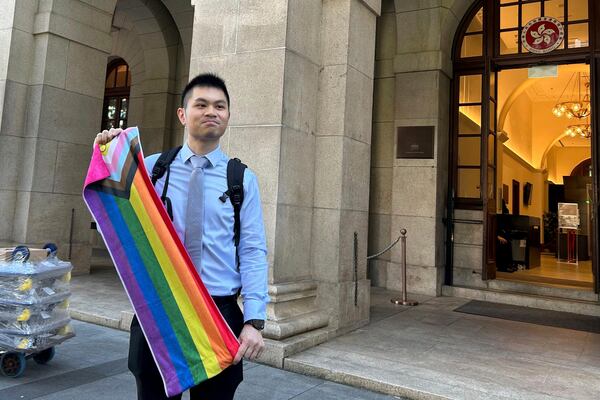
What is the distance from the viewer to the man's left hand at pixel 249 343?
198cm

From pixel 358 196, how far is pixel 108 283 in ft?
17.2

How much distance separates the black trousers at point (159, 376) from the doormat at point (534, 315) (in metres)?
6.84

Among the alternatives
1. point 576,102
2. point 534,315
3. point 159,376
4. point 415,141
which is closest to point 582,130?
point 576,102

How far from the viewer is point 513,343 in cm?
614

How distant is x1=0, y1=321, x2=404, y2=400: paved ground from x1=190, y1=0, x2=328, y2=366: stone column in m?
0.66

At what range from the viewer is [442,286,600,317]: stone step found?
8.53 meters

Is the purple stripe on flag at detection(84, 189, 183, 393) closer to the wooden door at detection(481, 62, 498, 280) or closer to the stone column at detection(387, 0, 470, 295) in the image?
the stone column at detection(387, 0, 470, 295)

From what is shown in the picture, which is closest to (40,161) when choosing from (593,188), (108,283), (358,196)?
(108,283)

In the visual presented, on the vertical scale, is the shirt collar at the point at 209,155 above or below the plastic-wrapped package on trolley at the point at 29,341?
above

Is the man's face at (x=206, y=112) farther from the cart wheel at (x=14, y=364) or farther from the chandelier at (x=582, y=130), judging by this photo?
the chandelier at (x=582, y=130)

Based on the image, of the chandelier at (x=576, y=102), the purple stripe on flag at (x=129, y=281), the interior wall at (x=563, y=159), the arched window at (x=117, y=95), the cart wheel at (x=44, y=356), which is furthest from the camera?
the interior wall at (x=563, y=159)

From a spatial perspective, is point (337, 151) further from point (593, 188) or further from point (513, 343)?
point (593, 188)

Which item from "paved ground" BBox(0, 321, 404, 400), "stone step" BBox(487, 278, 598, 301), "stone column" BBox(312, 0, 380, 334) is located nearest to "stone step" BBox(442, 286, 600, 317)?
"stone step" BBox(487, 278, 598, 301)

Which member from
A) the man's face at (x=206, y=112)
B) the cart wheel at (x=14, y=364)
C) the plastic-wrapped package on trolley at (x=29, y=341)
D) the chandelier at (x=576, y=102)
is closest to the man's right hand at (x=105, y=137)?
the man's face at (x=206, y=112)
